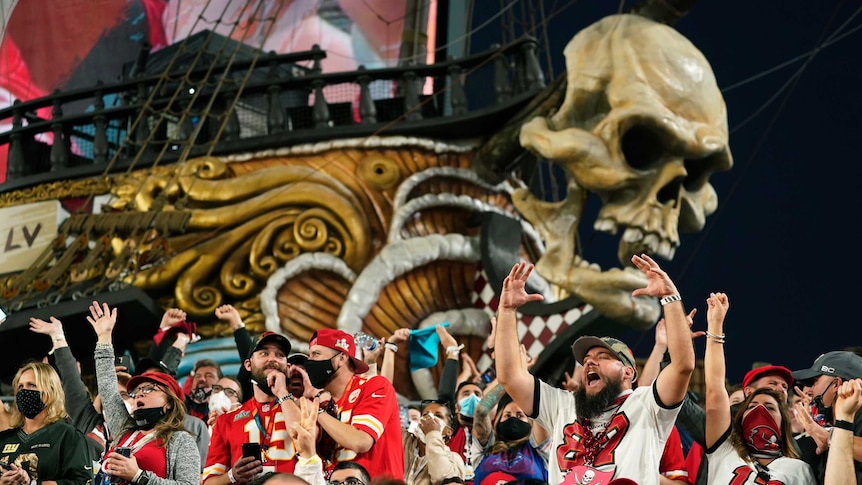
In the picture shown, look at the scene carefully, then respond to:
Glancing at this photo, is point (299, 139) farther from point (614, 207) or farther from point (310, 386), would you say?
point (310, 386)

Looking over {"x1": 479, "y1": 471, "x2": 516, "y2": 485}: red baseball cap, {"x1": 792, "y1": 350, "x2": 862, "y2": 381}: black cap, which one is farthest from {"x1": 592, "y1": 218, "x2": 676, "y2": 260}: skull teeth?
{"x1": 792, "y1": 350, "x2": 862, "y2": 381}: black cap

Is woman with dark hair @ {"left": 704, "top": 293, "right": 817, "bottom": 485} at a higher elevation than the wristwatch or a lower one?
lower

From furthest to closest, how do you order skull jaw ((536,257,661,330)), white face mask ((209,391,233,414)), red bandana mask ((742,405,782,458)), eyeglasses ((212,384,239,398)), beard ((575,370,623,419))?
1. skull jaw ((536,257,661,330))
2. eyeglasses ((212,384,239,398))
3. white face mask ((209,391,233,414))
4. red bandana mask ((742,405,782,458))
5. beard ((575,370,623,419))

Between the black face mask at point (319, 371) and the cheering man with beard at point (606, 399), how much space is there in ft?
2.86

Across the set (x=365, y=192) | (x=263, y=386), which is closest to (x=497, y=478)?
(x=263, y=386)

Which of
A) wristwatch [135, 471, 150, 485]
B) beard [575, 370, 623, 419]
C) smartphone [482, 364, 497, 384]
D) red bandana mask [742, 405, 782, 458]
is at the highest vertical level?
wristwatch [135, 471, 150, 485]

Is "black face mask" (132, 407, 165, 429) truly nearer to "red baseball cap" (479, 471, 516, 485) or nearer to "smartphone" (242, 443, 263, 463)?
"smartphone" (242, 443, 263, 463)

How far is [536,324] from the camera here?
12.0 m

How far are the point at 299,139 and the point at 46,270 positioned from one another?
2.28 metres

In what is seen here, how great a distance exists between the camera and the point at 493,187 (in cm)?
1268

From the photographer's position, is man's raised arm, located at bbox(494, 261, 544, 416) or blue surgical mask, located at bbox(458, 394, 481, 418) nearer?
man's raised arm, located at bbox(494, 261, 544, 416)

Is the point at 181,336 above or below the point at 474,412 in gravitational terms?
above

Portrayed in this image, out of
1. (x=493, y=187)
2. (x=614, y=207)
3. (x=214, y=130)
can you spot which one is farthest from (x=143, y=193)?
(x=614, y=207)

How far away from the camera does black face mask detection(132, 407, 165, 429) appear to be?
6500 mm
